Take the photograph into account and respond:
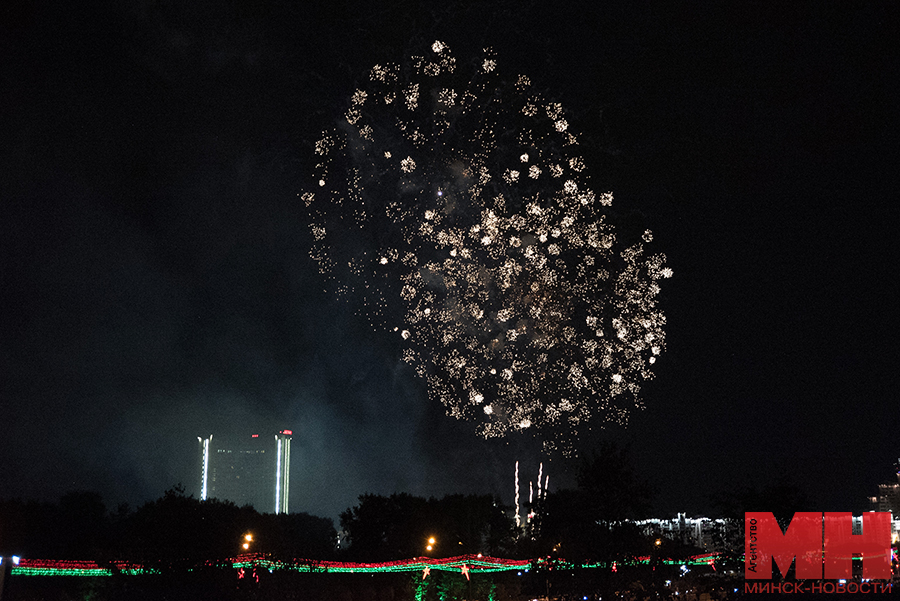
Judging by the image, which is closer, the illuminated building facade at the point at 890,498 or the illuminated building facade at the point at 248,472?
the illuminated building facade at the point at 890,498

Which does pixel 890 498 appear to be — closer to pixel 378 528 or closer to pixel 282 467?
pixel 378 528

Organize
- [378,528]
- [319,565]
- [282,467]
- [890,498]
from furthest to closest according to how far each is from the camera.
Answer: [282,467]
[890,498]
[378,528]
[319,565]

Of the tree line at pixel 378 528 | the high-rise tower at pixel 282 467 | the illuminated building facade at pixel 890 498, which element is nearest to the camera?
the tree line at pixel 378 528

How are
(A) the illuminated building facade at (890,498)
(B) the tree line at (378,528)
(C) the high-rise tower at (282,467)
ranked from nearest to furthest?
(B) the tree line at (378,528) → (A) the illuminated building facade at (890,498) → (C) the high-rise tower at (282,467)

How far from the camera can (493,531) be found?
6094 centimetres

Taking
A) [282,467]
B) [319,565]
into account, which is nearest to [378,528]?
[319,565]

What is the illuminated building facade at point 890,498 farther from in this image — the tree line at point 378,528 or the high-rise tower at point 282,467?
the high-rise tower at point 282,467

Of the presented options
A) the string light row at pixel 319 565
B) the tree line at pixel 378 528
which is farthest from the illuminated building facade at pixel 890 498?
the string light row at pixel 319 565

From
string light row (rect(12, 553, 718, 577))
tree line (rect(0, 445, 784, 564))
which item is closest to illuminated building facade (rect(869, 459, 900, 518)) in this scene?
tree line (rect(0, 445, 784, 564))

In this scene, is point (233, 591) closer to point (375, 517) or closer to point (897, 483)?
point (375, 517)

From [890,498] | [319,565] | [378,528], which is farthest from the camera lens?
[890,498]

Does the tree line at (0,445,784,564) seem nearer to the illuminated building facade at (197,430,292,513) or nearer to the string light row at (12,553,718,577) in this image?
the string light row at (12,553,718,577)

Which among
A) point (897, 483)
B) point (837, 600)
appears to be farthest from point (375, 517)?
point (897, 483)

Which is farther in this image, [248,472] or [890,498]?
[248,472]
